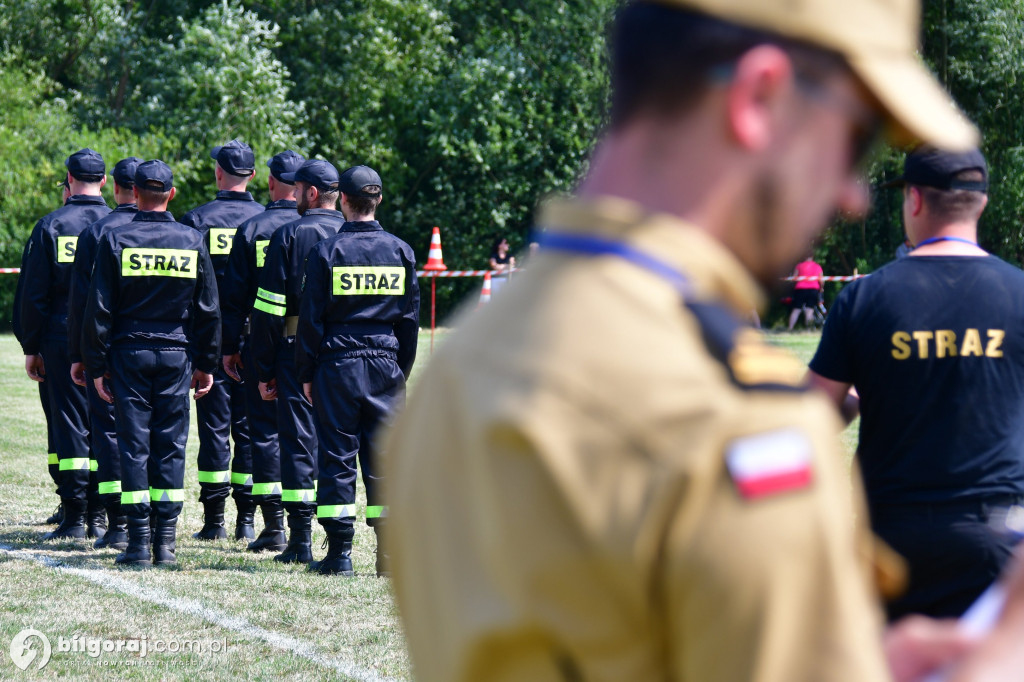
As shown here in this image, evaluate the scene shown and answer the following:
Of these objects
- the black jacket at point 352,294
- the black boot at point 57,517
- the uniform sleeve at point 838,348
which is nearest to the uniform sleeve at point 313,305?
the black jacket at point 352,294

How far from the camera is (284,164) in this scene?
8906 millimetres

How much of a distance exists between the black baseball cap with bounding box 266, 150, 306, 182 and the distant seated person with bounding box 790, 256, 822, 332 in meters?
19.1

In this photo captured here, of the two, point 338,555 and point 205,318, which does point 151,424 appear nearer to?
point 205,318

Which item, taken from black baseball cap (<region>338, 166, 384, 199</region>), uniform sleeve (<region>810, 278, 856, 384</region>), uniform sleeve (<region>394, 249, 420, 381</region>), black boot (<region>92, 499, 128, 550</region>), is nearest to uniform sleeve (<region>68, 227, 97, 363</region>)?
black boot (<region>92, 499, 128, 550</region>)

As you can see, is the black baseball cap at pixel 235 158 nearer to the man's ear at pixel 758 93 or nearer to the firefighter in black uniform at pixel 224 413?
the firefighter in black uniform at pixel 224 413

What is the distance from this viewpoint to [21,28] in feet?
107

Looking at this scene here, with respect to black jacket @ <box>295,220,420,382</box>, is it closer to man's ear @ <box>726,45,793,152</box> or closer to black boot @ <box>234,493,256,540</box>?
black boot @ <box>234,493,256,540</box>

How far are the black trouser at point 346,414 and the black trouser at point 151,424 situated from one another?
3.09 feet

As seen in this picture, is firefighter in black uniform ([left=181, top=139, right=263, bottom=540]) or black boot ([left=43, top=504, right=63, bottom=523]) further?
black boot ([left=43, top=504, right=63, bottom=523])

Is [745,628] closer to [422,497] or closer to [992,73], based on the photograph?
[422,497]

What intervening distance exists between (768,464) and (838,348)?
2849 millimetres

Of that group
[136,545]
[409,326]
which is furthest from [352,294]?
[136,545]

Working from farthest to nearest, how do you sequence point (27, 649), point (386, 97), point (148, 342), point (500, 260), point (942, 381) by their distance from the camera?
point (386, 97) < point (500, 260) < point (148, 342) < point (27, 649) < point (942, 381)

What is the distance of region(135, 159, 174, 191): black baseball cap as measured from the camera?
7.71m
